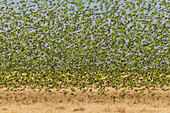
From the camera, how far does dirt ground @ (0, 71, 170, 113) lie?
33.1 feet

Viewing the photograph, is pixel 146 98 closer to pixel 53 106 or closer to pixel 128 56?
pixel 128 56

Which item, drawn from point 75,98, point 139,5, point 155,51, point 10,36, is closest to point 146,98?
point 155,51

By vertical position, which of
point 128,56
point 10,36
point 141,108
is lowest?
point 141,108

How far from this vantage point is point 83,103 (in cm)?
1155

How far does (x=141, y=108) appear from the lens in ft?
33.4

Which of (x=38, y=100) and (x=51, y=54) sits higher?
(x=51, y=54)

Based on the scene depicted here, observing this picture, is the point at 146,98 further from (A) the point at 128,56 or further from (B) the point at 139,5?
(B) the point at 139,5

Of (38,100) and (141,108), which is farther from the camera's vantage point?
(38,100)

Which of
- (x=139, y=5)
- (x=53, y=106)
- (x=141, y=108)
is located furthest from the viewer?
A: (x=139, y=5)

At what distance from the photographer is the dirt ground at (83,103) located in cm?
1008

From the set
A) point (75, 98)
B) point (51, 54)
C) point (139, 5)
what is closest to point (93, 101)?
point (75, 98)

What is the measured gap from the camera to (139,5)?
38.6ft

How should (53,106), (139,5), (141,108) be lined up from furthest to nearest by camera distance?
(139,5) < (53,106) < (141,108)

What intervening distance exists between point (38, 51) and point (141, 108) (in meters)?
4.78
